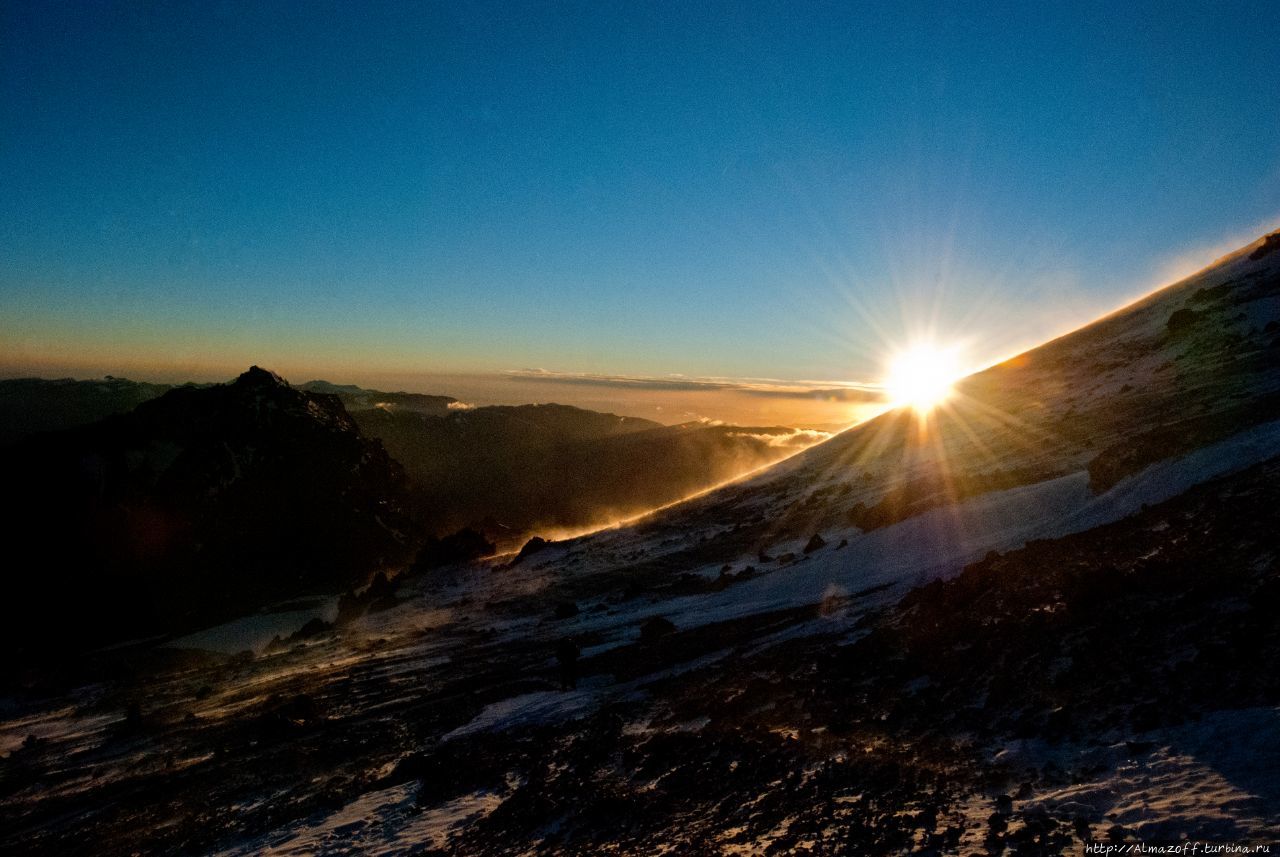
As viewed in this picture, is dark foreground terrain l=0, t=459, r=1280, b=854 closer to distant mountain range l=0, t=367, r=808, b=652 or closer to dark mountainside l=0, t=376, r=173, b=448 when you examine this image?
distant mountain range l=0, t=367, r=808, b=652

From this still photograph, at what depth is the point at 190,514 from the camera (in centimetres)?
5491

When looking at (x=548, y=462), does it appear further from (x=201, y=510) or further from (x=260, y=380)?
(x=201, y=510)

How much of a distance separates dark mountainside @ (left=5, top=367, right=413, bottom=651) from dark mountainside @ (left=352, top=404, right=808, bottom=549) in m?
22.9

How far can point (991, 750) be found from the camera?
8.84 m

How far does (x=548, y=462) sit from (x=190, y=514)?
71.4 metres

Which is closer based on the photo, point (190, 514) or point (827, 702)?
point (827, 702)


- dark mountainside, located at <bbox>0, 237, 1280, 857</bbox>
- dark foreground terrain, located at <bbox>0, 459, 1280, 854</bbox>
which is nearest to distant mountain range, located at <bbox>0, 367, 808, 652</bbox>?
dark mountainside, located at <bbox>0, 237, 1280, 857</bbox>

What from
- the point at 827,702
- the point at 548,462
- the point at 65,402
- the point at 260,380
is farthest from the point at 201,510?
the point at 65,402

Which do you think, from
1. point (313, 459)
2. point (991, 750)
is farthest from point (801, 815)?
point (313, 459)

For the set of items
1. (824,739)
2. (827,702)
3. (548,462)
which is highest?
(824,739)

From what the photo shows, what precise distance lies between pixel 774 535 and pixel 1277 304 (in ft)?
86.8

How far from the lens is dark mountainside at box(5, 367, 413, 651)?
49406mm

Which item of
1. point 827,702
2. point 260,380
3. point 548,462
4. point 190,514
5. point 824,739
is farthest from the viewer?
point 548,462

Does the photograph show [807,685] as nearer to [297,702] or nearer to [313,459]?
[297,702]
